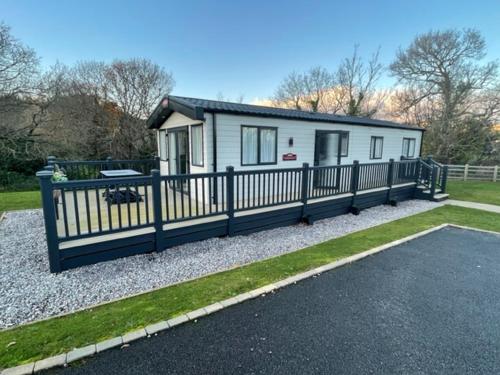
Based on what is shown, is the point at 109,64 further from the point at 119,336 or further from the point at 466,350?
the point at 466,350

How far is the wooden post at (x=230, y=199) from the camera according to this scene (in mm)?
4789

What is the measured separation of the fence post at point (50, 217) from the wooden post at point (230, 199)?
2653 mm

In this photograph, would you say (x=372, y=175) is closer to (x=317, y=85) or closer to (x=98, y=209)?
(x=98, y=209)

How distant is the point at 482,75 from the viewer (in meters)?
16.2

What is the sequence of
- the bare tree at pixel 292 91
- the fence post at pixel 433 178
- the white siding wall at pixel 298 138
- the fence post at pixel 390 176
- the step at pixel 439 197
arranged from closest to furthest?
1. the white siding wall at pixel 298 138
2. the fence post at pixel 390 176
3. the fence post at pixel 433 178
4. the step at pixel 439 197
5. the bare tree at pixel 292 91

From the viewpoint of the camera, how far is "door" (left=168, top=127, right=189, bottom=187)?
25.0 feet

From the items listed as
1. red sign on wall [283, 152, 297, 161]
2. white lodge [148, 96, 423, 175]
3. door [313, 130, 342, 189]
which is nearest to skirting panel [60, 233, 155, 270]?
white lodge [148, 96, 423, 175]

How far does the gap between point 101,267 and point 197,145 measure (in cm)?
406

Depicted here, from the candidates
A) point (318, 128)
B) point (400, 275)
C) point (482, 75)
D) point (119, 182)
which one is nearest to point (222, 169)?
point (119, 182)

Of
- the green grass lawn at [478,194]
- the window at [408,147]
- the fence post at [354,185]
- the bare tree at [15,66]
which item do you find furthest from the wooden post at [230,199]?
the bare tree at [15,66]

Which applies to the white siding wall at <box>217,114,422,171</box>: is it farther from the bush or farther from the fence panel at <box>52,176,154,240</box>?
the bush

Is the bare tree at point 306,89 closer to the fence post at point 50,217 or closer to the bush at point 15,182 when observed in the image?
the bush at point 15,182

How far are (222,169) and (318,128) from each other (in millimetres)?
3821

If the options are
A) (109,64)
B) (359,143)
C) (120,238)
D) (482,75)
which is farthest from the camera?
(482,75)
